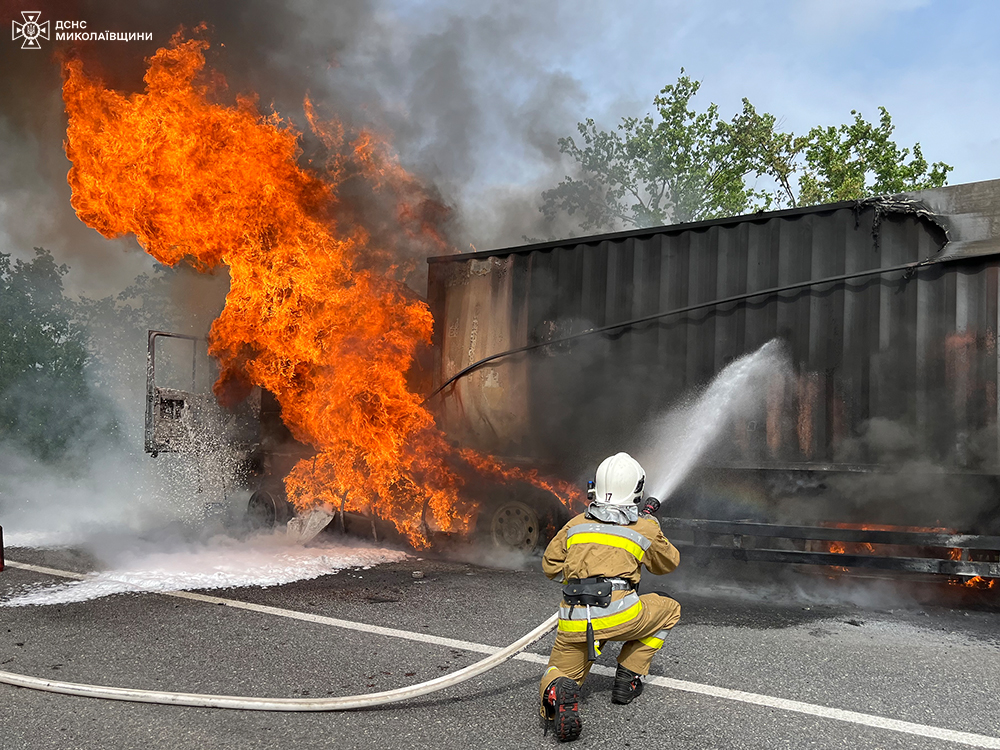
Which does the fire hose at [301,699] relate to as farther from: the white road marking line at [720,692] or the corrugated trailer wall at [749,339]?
the corrugated trailer wall at [749,339]

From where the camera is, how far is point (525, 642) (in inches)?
146

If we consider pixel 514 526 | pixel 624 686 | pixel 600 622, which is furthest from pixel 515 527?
pixel 600 622

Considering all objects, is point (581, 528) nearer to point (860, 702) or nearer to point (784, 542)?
point (860, 702)

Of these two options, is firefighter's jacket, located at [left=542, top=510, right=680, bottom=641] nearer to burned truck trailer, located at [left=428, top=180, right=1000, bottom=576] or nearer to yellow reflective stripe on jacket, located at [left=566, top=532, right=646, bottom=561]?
yellow reflective stripe on jacket, located at [left=566, top=532, right=646, bottom=561]

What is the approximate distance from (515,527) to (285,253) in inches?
165

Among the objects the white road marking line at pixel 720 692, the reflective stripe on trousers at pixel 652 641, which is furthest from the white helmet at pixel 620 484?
the white road marking line at pixel 720 692

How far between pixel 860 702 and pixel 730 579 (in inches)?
128

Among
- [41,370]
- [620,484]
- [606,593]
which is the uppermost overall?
[41,370]

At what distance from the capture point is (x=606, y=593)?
132 inches

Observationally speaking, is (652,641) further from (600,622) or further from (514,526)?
(514,526)

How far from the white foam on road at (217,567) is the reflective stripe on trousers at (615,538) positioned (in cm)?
412

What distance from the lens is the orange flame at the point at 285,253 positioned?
8336mm

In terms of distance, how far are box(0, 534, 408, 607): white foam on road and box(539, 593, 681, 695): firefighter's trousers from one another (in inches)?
157

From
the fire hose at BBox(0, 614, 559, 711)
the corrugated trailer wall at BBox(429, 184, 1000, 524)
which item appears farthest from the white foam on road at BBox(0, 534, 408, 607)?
the fire hose at BBox(0, 614, 559, 711)
